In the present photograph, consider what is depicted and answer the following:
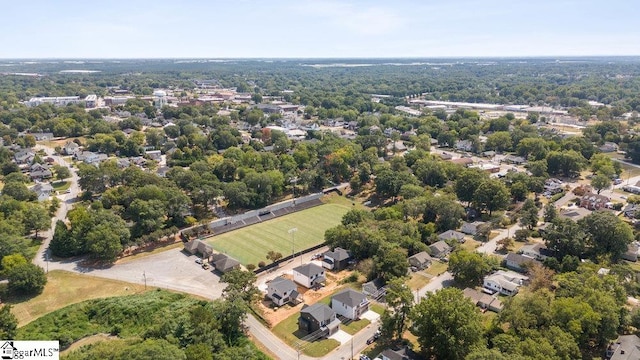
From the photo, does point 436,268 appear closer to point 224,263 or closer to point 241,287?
point 241,287

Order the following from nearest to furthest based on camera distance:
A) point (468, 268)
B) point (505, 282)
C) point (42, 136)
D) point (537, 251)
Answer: point (505, 282) < point (468, 268) < point (537, 251) < point (42, 136)

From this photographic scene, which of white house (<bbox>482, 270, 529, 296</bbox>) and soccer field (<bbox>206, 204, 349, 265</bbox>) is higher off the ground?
white house (<bbox>482, 270, 529, 296</bbox>)

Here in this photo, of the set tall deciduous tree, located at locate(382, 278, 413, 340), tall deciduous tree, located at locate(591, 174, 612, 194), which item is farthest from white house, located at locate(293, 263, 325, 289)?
tall deciduous tree, located at locate(591, 174, 612, 194)

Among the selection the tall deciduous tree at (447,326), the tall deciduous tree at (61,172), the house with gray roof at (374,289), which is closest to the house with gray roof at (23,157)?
the tall deciduous tree at (61,172)

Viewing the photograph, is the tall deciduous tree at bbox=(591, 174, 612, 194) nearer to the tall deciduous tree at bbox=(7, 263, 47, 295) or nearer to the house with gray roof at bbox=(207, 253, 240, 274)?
the house with gray roof at bbox=(207, 253, 240, 274)

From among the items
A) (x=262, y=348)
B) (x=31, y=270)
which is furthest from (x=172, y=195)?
(x=262, y=348)

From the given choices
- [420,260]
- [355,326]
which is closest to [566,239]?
[420,260]
